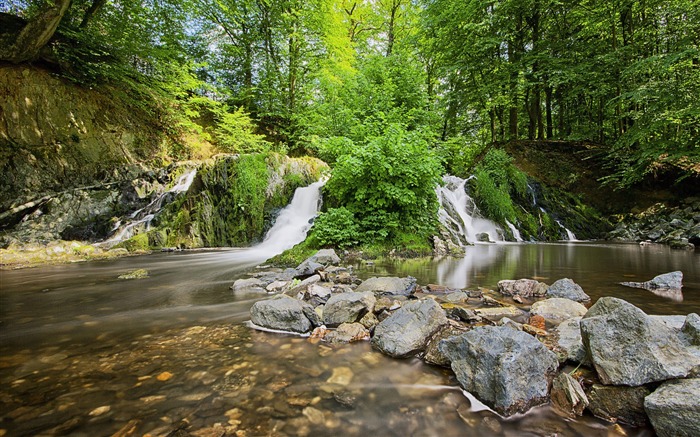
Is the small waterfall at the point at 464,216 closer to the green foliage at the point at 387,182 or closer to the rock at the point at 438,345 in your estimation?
the green foliage at the point at 387,182

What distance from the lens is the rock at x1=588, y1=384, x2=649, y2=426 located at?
5.54 ft

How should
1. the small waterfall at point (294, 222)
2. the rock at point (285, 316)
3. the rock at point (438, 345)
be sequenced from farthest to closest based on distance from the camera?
the small waterfall at point (294, 222) < the rock at point (285, 316) < the rock at point (438, 345)

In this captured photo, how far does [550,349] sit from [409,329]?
3.39 feet

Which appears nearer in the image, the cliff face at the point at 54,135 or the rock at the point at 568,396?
the rock at the point at 568,396

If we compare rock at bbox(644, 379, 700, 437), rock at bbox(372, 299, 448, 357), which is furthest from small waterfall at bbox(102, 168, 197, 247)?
rock at bbox(644, 379, 700, 437)

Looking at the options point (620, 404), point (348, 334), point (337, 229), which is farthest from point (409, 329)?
point (337, 229)

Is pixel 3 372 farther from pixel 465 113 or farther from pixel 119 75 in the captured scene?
pixel 465 113

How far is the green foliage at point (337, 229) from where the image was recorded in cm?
746

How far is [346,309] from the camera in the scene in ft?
10.6

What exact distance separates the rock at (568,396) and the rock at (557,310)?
4.42 ft

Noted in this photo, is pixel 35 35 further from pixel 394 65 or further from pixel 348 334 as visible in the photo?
pixel 348 334

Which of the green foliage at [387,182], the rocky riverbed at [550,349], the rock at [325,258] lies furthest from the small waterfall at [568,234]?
the rocky riverbed at [550,349]

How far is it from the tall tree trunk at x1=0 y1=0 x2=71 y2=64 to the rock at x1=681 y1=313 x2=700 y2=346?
47.7 ft

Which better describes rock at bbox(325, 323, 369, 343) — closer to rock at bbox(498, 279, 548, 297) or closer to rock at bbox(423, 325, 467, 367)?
rock at bbox(423, 325, 467, 367)
